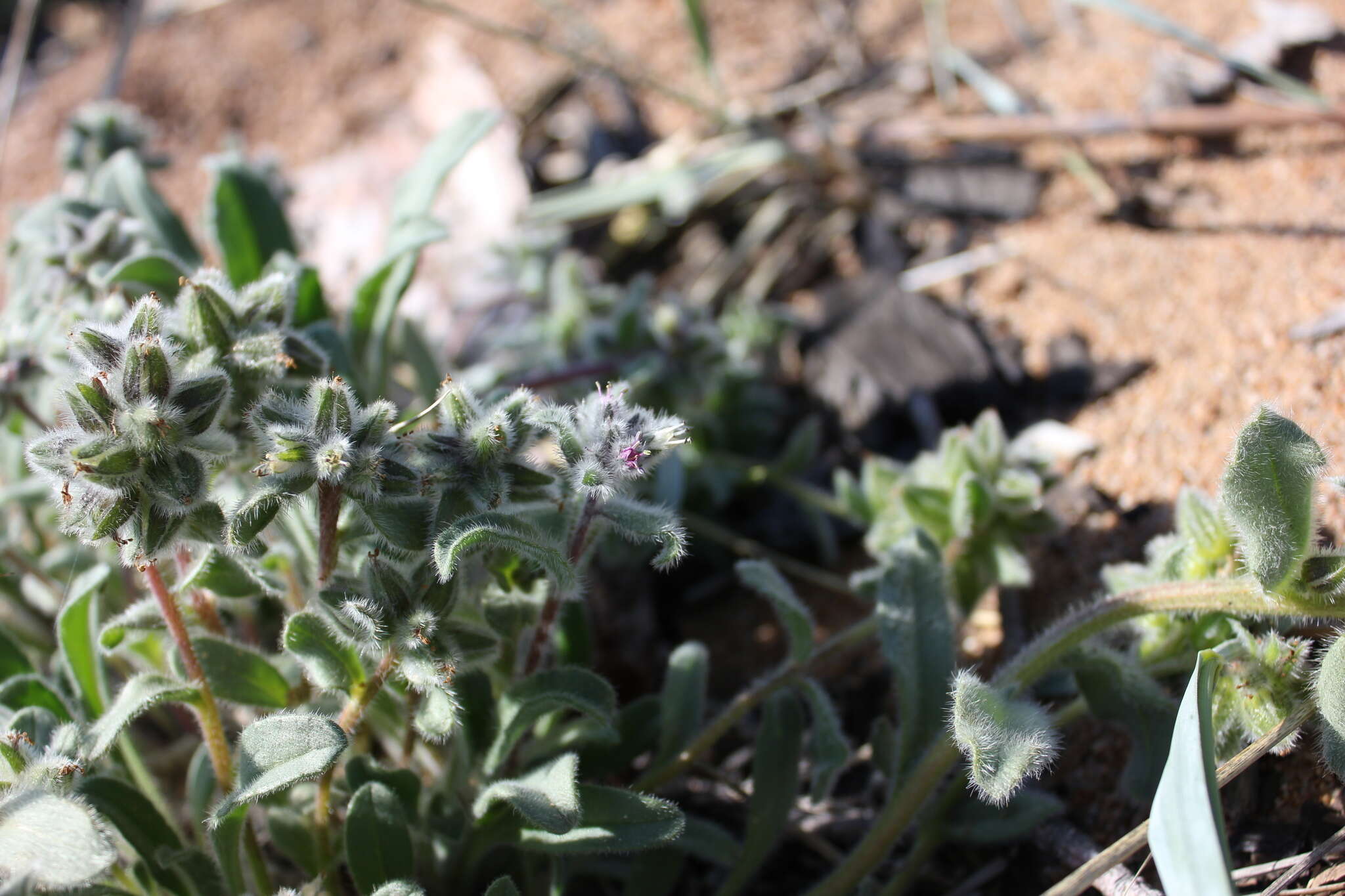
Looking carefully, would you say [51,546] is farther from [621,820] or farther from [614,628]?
[621,820]

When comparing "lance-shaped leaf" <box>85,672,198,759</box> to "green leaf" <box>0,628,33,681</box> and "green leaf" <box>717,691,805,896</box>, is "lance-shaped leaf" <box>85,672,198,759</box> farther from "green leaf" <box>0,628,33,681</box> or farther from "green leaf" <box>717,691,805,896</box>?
"green leaf" <box>717,691,805,896</box>

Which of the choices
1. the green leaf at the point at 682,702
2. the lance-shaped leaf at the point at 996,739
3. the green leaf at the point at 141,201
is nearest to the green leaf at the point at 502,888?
the green leaf at the point at 682,702

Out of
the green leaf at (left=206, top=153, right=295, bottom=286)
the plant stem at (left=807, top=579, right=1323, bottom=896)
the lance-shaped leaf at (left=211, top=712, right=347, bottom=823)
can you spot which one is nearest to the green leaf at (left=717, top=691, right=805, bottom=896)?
the plant stem at (left=807, top=579, right=1323, bottom=896)

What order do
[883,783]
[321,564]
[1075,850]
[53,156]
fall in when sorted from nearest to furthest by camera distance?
[321,564]
[1075,850]
[883,783]
[53,156]

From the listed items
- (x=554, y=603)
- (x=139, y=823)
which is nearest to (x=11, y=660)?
(x=139, y=823)

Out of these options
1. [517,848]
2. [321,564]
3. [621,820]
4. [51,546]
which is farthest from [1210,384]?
[51,546]

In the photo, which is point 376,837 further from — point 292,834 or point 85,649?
point 85,649
